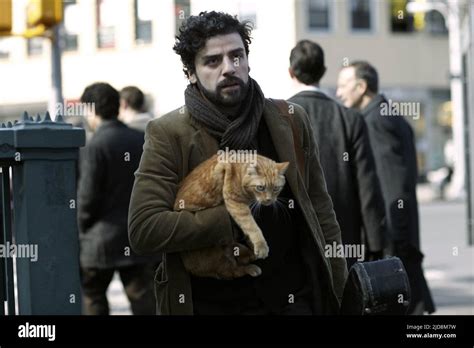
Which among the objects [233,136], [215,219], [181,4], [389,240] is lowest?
[389,240]

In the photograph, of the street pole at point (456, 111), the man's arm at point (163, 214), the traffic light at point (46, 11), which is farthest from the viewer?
the street pole at point (456, 111)

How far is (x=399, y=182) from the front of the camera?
24.6 feet

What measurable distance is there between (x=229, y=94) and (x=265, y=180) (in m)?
0.29

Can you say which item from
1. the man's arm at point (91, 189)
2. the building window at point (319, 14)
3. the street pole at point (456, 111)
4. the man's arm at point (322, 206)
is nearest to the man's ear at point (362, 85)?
the man's arm at point (91, 189)

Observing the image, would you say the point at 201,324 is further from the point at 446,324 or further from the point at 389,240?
the point at 389,240

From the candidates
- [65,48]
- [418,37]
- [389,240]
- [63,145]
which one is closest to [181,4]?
[65,48]

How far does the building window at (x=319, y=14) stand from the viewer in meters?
41.7

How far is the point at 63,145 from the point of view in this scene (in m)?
4.18

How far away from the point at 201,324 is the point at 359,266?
0.55 metres

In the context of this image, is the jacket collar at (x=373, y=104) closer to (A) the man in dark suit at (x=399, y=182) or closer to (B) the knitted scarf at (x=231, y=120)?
(A) the man in dark suit at (x=399, y=182)

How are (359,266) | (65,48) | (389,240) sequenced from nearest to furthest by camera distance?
(359,266) < (389,240) < (65,48)

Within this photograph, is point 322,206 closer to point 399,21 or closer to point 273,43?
point 273,43

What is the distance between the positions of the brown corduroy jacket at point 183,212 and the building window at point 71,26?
39908 mm

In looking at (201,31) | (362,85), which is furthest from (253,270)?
(362,85)
